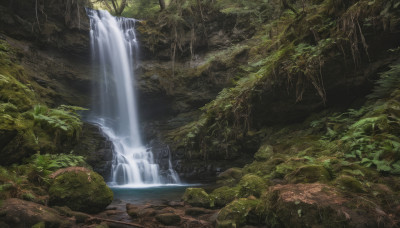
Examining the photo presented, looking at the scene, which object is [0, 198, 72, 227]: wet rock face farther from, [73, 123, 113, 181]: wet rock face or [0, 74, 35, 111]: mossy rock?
[73, 123, 113, 181]: wet rock face

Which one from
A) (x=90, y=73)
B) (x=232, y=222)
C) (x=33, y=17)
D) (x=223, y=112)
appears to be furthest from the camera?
(x=90, y=73)

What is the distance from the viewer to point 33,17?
14.6 m

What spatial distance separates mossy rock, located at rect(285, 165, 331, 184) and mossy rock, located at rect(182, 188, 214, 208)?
192 cm

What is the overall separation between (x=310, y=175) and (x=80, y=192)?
4010 mm

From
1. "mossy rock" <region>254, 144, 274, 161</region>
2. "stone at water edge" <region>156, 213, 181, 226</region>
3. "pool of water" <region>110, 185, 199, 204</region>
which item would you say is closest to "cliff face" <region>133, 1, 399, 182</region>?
"mossy rock" <region>254, 144, 274, 161</region>

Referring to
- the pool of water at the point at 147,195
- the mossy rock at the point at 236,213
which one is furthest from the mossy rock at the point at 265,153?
the mossy rock at the point at 236,213

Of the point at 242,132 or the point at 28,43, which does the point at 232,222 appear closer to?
the point at 242,132

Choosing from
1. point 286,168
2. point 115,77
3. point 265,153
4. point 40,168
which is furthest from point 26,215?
point 115,77

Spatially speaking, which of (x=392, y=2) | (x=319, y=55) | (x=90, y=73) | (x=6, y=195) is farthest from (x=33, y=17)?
(x=392, y=2)

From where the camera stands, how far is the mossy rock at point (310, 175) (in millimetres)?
3931

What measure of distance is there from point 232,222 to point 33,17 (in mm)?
16548

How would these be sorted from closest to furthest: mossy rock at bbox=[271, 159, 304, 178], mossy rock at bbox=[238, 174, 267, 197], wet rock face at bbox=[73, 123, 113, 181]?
mossy rock at bbox=[238, 174, 267, 197]
mossy rock at bbox=[271, 159, 304, 178]
wet rock face at bbox=[73, 123, 113, 181]

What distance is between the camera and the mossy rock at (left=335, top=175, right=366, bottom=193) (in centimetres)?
336

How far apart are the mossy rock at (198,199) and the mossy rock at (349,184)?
8.57 feet
